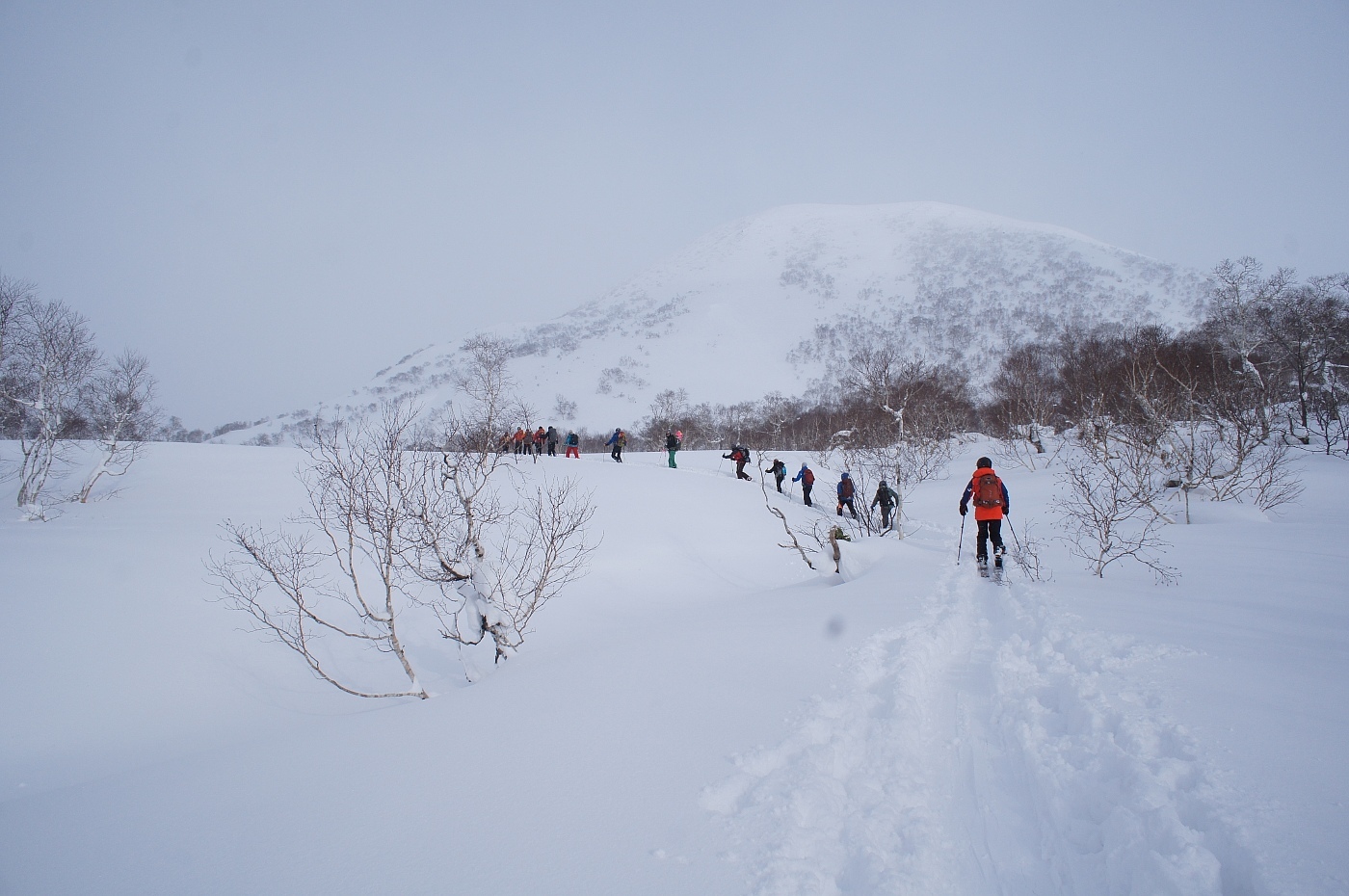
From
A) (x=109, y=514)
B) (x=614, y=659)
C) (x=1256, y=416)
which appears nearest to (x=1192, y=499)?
(x=1256, y=416)

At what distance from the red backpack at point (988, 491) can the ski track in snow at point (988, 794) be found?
425 cm

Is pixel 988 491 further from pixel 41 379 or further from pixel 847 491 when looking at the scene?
pixel 41 379

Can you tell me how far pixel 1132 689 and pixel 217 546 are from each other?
1502cm

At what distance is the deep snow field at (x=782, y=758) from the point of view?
7.79 ft

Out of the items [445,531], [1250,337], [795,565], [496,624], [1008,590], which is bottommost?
[795,565]

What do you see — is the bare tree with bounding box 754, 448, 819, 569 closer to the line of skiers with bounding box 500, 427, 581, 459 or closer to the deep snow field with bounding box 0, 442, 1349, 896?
the deep snow field with bounding box 0, 442, 1349, 896

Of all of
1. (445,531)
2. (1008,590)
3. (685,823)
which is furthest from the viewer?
(445,531)

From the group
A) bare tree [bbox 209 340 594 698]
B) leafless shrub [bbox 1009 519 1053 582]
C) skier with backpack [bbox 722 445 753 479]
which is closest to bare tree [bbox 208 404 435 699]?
bare tree [bbox 209 340 594 698]

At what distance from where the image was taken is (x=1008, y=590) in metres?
7.07

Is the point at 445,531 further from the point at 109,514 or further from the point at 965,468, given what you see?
the point at 965,468

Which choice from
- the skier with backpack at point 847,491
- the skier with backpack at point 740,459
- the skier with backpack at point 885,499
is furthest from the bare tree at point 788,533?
the skier with backpack at point 740,459

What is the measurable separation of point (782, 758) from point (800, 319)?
167m

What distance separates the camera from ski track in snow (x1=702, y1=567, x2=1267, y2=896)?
2.28 metres

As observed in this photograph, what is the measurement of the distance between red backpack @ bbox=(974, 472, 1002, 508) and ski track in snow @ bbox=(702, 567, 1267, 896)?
425cm
